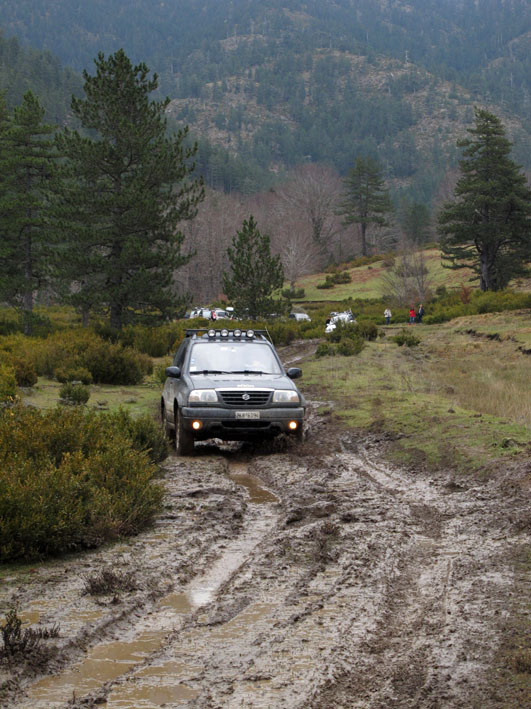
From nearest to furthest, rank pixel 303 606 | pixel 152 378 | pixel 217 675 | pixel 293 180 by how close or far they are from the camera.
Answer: pixel 217 675 → pixel 303 606 → pixel 152 378 → pixel 293 180

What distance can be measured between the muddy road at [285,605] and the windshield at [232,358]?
3.91 m

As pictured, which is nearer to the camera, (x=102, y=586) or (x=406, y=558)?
(x=102, y=586)

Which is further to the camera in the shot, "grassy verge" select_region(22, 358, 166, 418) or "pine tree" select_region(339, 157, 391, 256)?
"pine tree" select_region(339, 157, 391, 256)

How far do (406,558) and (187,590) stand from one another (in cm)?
186

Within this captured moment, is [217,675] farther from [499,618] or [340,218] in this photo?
[340,218]

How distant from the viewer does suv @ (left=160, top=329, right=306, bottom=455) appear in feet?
36.8

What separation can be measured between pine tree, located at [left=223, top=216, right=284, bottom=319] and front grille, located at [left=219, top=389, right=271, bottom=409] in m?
24.0

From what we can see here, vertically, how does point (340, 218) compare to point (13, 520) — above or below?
above

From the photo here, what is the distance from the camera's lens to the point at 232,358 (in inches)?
504

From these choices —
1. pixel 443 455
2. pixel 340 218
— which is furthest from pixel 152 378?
pixel 340 218

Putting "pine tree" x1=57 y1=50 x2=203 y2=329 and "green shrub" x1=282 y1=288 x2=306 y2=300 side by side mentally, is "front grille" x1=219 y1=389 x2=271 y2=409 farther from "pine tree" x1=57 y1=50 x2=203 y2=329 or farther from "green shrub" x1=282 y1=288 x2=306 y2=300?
"green shrub" x1=282 y1=288 x2=306 y2=300

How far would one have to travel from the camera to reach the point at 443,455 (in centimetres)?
1068

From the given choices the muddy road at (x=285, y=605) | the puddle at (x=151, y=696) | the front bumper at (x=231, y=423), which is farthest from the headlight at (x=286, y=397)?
the puddle at (x=151, y=696)

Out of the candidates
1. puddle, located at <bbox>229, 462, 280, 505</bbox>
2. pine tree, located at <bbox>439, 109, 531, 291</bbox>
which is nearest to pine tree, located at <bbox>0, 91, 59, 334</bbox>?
pine tree, located at <bbox>439, 109, 531, 291</bbox>
